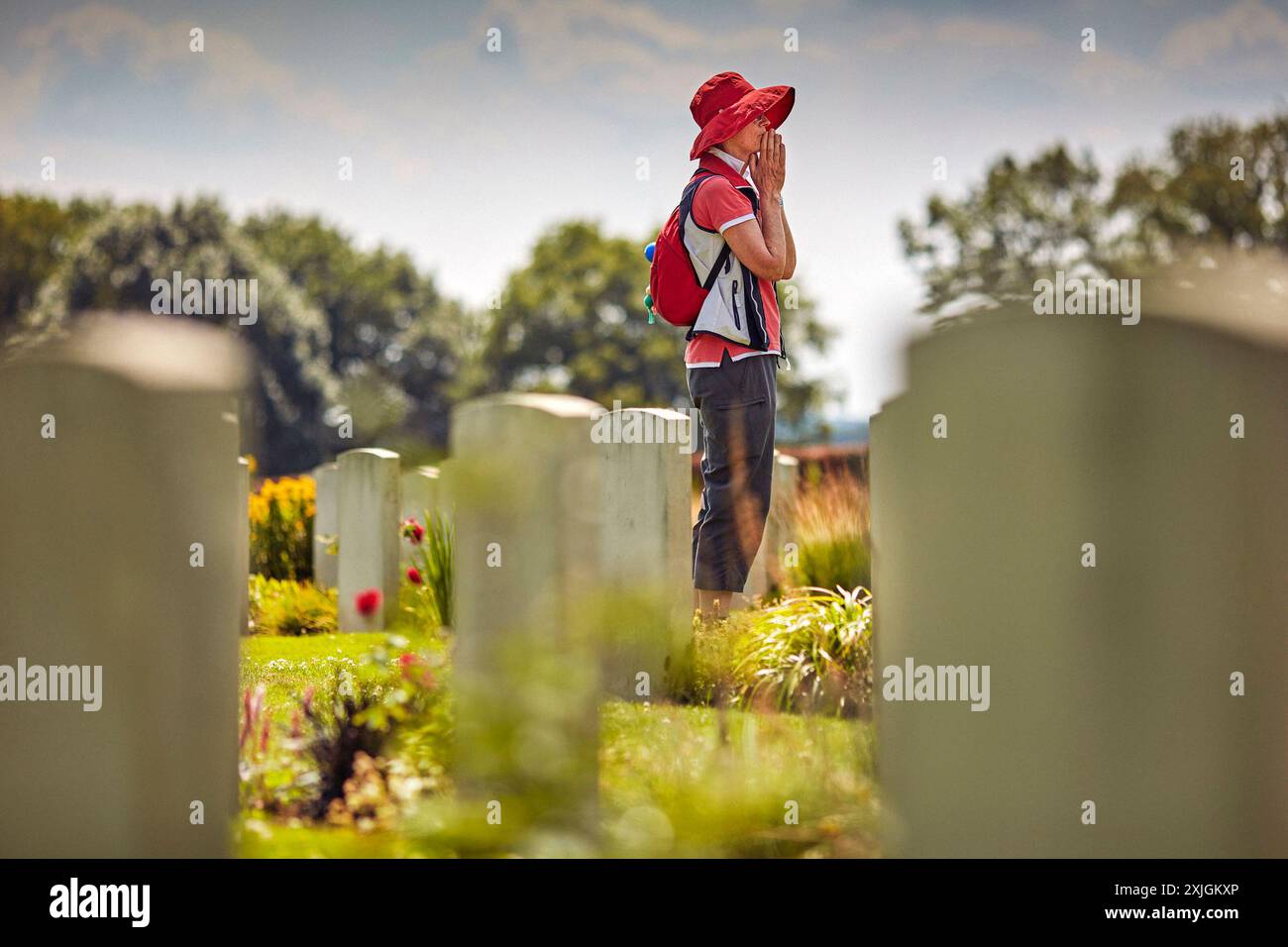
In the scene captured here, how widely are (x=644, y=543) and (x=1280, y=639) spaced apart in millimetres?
2652

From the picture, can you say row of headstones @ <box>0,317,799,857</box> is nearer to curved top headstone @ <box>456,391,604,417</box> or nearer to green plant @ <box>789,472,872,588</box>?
curved top headstone @ <box>456,391,604,417</box>

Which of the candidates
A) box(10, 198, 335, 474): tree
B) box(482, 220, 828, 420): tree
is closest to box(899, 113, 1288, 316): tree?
box(482, 220, 828, 420): tree

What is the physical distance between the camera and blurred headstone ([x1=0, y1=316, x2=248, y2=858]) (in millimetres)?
2785

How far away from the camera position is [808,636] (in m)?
4.76

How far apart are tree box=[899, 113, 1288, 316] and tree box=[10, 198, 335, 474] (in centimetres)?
1735

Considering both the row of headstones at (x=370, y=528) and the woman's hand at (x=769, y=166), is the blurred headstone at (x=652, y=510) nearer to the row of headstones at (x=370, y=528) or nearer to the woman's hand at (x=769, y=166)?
the woman's hand at (x=769, y=166)

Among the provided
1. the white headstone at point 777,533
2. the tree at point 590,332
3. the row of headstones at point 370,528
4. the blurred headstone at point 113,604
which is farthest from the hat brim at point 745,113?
the tree at point 590,332

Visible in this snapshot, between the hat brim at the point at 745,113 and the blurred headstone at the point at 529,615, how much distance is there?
1818mm

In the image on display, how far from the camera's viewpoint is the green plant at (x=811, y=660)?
14.4ft

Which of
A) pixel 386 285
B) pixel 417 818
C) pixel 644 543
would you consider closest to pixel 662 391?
pixel 386 285

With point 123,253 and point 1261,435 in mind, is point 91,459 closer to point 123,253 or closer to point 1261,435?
point 1261,435

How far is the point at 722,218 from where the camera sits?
397 cm

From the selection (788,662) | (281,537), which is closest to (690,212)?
(788,662)

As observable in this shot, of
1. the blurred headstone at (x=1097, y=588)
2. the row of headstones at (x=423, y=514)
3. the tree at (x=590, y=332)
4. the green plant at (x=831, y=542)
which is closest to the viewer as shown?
the blurred headstone at (x=1097, y=588)
